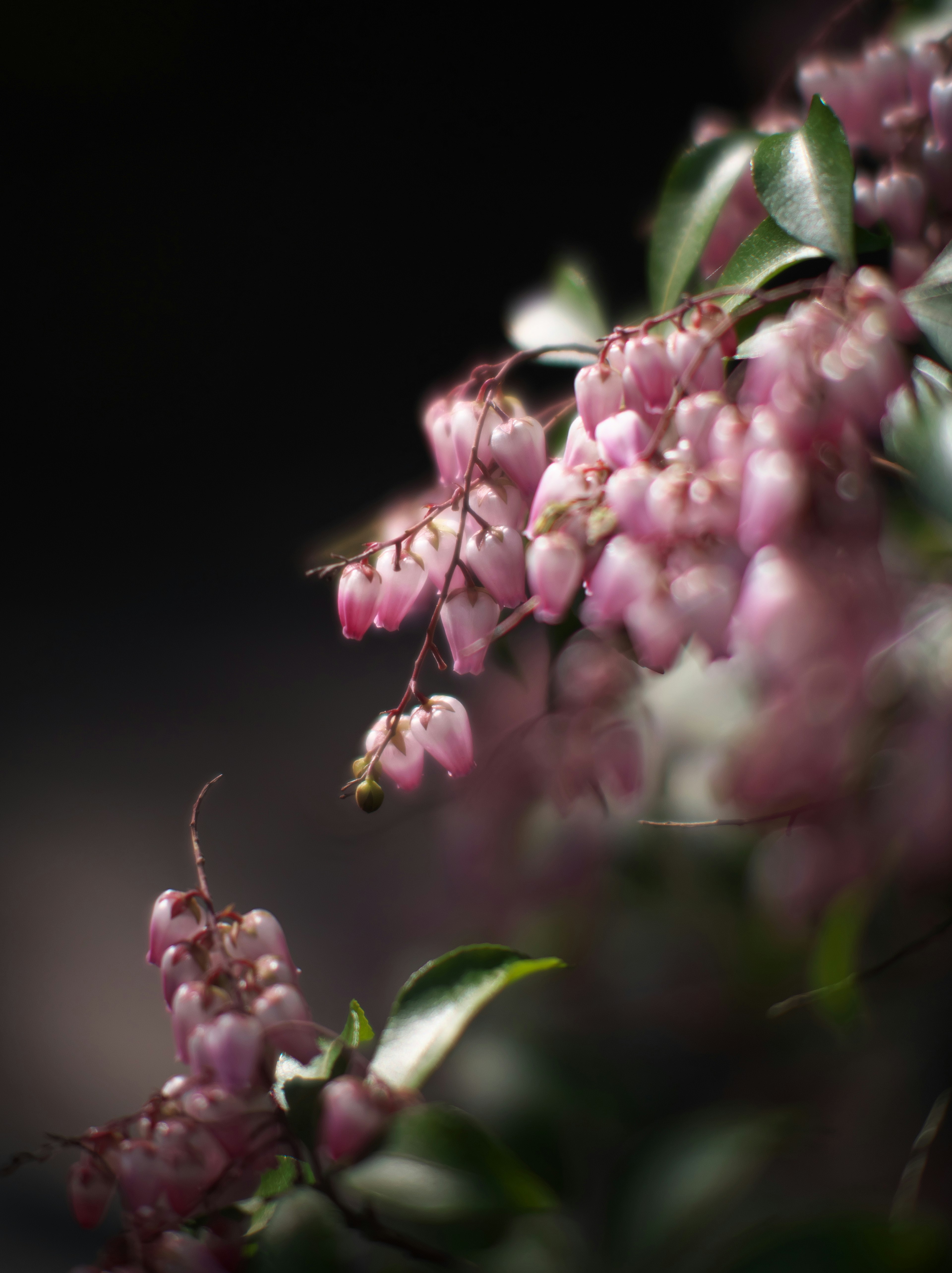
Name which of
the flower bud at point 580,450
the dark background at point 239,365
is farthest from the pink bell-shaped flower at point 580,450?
the dark background at point 239,365

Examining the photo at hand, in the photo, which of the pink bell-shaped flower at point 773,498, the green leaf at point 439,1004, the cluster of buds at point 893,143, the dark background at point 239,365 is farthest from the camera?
the dark background at point 239,365

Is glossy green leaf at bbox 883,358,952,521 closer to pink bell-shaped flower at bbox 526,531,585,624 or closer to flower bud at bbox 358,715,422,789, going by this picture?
pink bell-shaped flower at bbox 526,531,585,624

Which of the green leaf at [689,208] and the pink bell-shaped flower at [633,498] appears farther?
the green leaf at [689,208]

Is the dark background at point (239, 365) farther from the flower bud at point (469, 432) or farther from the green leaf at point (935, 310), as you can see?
the green leaf at point (935, 310)

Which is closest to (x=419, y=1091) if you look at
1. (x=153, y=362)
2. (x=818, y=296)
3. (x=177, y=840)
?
(x=818, y=296)

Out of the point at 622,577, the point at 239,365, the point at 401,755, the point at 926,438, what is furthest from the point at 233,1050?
the point at 239,365

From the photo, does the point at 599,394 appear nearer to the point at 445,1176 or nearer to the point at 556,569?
the point at 556,569

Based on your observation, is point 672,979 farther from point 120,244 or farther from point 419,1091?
point 120,244
